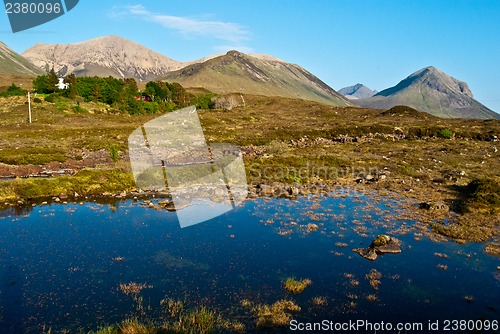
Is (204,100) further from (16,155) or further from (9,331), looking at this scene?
(9,331)

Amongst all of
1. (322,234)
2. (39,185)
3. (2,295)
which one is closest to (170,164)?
(39,185)

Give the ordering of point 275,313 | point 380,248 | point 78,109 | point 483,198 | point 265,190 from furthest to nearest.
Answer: point 78,109
point 265,190
point 483,198
point 380,248
point 275,313

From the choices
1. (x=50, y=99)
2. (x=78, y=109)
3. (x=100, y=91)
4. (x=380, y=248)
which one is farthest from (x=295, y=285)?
(x=100, y=91)

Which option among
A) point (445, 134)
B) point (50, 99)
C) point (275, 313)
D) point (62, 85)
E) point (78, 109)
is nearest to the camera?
point (275, 313)

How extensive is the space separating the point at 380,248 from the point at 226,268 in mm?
9514

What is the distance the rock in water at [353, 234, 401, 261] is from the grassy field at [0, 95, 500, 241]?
534cm

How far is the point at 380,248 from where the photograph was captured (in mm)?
20812

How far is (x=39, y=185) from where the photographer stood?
32344mm

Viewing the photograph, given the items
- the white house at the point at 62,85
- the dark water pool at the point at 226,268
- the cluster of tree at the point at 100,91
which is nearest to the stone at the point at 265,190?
the dark water pool at the point at 226,268

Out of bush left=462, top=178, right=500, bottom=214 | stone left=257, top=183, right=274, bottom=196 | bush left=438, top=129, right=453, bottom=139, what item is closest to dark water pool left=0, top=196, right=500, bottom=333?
bush left=462, top=178, right=500, bottom=214

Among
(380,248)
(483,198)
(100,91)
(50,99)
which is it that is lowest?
(380,248)

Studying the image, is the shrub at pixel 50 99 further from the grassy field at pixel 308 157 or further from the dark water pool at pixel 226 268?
the dark water pool at pixel 226 268

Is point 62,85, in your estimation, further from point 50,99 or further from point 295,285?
point 295,285

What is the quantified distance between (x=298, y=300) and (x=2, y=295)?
494 inches
